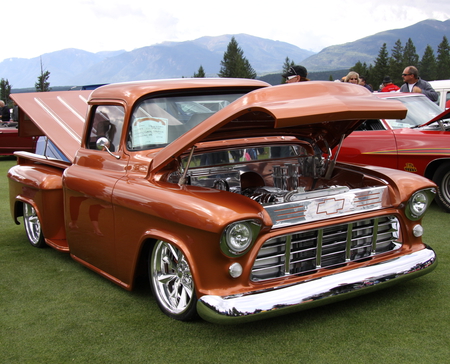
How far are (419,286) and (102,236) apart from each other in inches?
90.0

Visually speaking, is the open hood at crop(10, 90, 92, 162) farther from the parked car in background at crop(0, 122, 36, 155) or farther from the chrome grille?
the parked car in background at crop(0, 122, 36, 155)

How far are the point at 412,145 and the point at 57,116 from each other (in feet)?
13.5

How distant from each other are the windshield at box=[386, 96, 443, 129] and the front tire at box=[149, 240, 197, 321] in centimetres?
430

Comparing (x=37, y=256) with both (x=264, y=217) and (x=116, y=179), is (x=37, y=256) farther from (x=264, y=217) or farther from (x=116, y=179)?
(x=264, y=217)

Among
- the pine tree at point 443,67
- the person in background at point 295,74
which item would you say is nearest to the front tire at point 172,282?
the person in background at point 295,74

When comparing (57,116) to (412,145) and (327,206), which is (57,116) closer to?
(327,206)

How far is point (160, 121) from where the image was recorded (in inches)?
141

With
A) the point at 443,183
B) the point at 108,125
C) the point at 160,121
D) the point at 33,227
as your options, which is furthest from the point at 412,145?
the point at 33,227

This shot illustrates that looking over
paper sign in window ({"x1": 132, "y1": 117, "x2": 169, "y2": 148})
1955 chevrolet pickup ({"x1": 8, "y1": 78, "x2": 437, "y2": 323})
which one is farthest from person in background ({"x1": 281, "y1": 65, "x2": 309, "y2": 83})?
paper sign in window ({"x1": 132, "y1": 117, "x2": 169, "y2": 148})

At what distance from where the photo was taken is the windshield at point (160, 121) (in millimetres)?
3545

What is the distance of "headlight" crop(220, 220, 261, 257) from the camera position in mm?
2639

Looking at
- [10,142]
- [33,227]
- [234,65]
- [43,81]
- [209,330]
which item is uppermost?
[234,65]

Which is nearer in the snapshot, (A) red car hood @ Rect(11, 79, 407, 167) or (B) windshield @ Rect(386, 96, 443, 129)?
(A) red car hood @ Rect(11, 79, 407, 167)

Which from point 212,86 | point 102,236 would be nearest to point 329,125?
point 212,86
